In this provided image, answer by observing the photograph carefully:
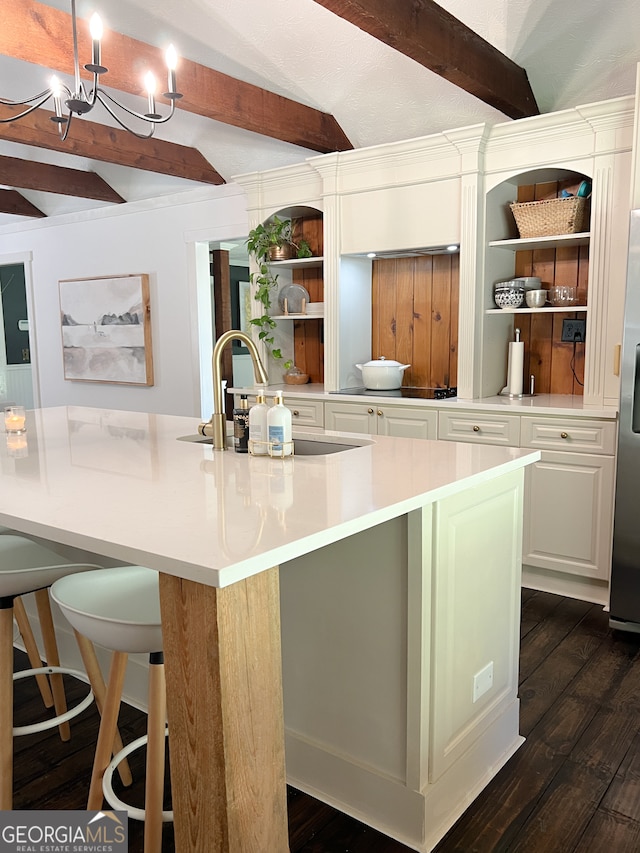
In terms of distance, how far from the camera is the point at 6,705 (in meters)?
1.74

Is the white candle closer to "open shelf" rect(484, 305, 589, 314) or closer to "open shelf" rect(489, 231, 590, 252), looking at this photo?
"open shelf" rect(484, 305, 589, 314)

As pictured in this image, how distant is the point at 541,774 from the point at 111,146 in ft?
14.2

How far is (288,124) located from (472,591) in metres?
3.14

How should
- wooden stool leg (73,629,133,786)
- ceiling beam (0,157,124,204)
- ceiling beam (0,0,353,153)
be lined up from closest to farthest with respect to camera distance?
wooden stool leg (73,629,133,786) < ceiling beam (0,0,353,153) < ceiling beam (0,157,124,204)

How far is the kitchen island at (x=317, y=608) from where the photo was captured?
124cm

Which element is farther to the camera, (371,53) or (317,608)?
(371,53)

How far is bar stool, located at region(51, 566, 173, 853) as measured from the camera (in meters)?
1.44

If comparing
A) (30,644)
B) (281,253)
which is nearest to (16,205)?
(281,253)

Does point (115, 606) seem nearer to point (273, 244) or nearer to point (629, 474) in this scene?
point (629, 474)

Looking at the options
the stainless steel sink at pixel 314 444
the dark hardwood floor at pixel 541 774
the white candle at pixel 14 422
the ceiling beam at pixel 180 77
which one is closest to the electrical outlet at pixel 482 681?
the dark hardwood floor at pixel 541 774

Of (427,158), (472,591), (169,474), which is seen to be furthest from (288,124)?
(472,591)

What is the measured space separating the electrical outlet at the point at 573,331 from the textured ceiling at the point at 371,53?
1.12 m

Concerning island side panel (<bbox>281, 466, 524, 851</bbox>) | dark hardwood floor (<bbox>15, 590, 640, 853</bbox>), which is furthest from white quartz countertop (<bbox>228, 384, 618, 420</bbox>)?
island side panel (<bbox>281, 466, 524, 851</bbox>)

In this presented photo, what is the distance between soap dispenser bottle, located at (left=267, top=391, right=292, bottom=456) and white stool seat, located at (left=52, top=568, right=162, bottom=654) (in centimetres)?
52
